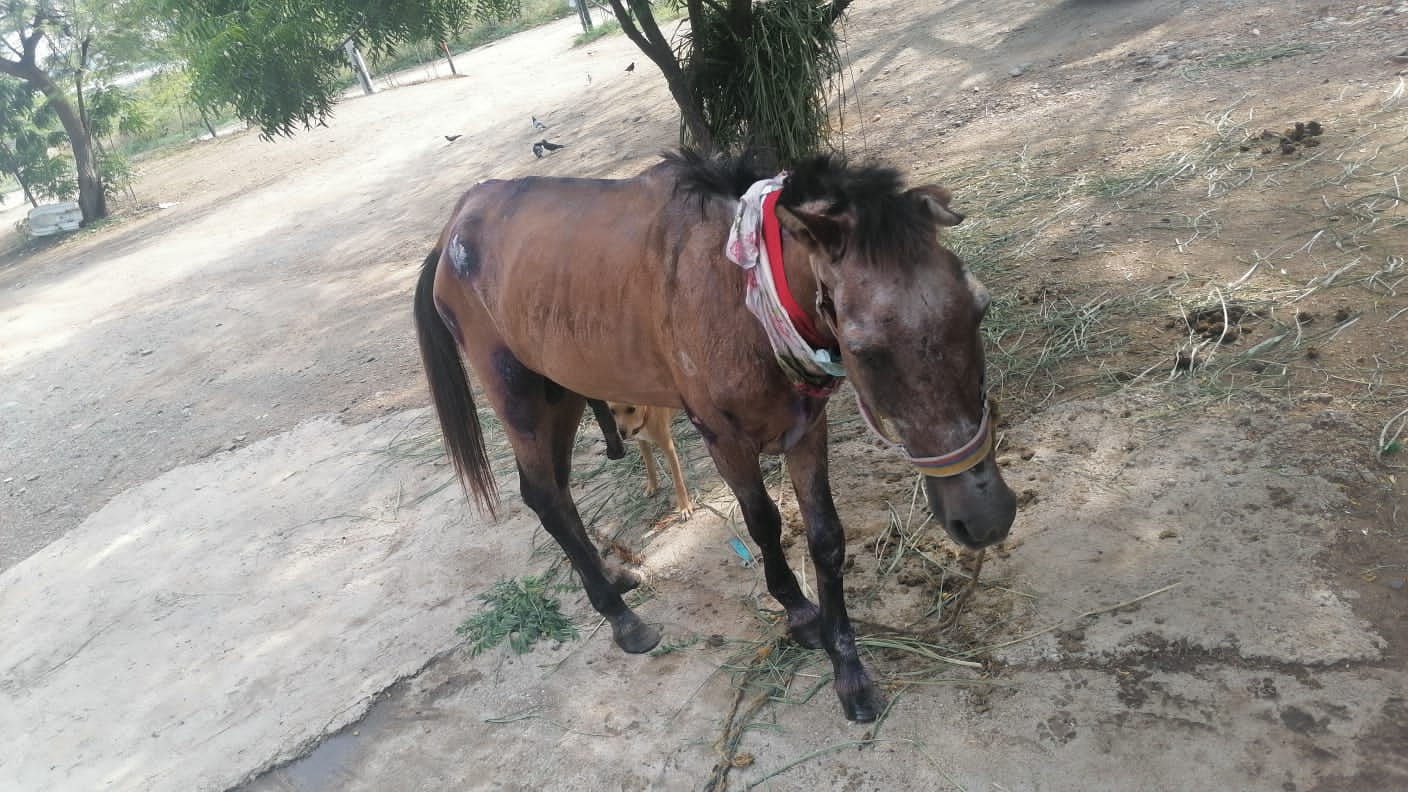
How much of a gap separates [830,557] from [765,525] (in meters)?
0.24

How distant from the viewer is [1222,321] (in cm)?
403

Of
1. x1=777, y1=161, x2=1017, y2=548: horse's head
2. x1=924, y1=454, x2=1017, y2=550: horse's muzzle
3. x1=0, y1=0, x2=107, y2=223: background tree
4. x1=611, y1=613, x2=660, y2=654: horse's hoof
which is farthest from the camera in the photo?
x1=0, y1=0, x2=107, y2=223: background tree

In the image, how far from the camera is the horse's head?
77.0 inches

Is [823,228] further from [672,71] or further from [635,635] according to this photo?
[672,71]

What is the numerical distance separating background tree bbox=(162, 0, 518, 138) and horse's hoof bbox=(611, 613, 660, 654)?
299 cm

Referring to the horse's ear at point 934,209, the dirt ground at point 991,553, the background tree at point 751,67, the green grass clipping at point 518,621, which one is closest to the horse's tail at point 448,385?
the green grass clipping at point 518,621

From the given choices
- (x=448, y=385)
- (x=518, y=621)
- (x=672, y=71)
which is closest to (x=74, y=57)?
(x=672, y=71)

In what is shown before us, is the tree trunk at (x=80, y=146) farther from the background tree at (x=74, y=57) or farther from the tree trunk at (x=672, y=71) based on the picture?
the tree trunk at (x=672, y=71)

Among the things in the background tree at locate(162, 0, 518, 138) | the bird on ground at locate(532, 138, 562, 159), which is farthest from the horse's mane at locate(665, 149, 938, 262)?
the bird on ground at locate(532, 138, 562, 159)

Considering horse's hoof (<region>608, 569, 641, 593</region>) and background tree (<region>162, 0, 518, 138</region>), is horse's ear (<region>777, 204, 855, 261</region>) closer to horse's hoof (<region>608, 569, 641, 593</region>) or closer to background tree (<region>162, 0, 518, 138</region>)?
horse's hoof (<region>608, 569, 641, 593</region>)

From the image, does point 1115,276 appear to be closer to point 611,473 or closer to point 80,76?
point 611,473

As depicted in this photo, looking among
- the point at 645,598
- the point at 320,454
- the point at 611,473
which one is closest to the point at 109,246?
the point at 320,454

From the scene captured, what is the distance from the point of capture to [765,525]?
288cm

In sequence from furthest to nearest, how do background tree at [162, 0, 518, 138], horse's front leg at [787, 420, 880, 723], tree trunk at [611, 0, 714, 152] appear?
tree trunk at [611, 0, 714, 152], background tree at [162, 0, 518, 138], horse's front leg at [787, 420, 880, 723]
